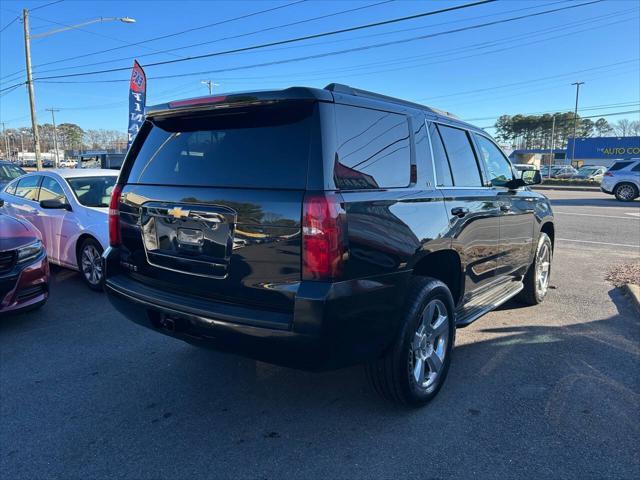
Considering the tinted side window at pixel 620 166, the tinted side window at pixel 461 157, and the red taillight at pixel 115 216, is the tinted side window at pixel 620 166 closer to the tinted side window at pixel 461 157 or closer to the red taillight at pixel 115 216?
the tinted side window at pixel 461 157

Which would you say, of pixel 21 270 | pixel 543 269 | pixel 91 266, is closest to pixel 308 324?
pixel 21 270

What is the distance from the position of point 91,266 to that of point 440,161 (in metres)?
4.80

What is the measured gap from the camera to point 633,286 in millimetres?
6047

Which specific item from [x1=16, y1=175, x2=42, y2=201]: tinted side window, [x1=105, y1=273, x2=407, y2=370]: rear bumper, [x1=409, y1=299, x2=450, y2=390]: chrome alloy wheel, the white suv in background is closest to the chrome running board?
[x1=409, y1=299, x2=450, y2=390]: chrome alloy wheel

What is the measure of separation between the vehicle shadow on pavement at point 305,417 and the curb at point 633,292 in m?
1.31

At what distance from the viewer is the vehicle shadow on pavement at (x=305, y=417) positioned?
2672 millimetres

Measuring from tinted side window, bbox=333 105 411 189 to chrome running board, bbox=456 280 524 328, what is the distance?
1.30 m

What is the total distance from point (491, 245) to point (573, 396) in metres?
1.36

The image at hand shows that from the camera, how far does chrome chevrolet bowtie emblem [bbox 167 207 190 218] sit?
2916 mm

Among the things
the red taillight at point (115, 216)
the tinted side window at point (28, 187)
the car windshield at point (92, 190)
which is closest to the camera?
the red taillight at point (115, 216)

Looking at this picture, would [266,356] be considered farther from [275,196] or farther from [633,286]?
[633,286]

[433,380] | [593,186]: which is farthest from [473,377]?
[593,186]

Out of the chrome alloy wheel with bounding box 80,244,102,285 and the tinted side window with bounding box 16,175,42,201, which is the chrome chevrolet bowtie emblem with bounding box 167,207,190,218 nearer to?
the chrome alloy wheel with bounding box 80,244,102,285

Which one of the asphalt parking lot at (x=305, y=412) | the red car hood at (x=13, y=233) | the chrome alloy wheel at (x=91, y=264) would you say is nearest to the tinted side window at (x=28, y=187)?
the chrome alloy wheel at (x=91, y=264)
